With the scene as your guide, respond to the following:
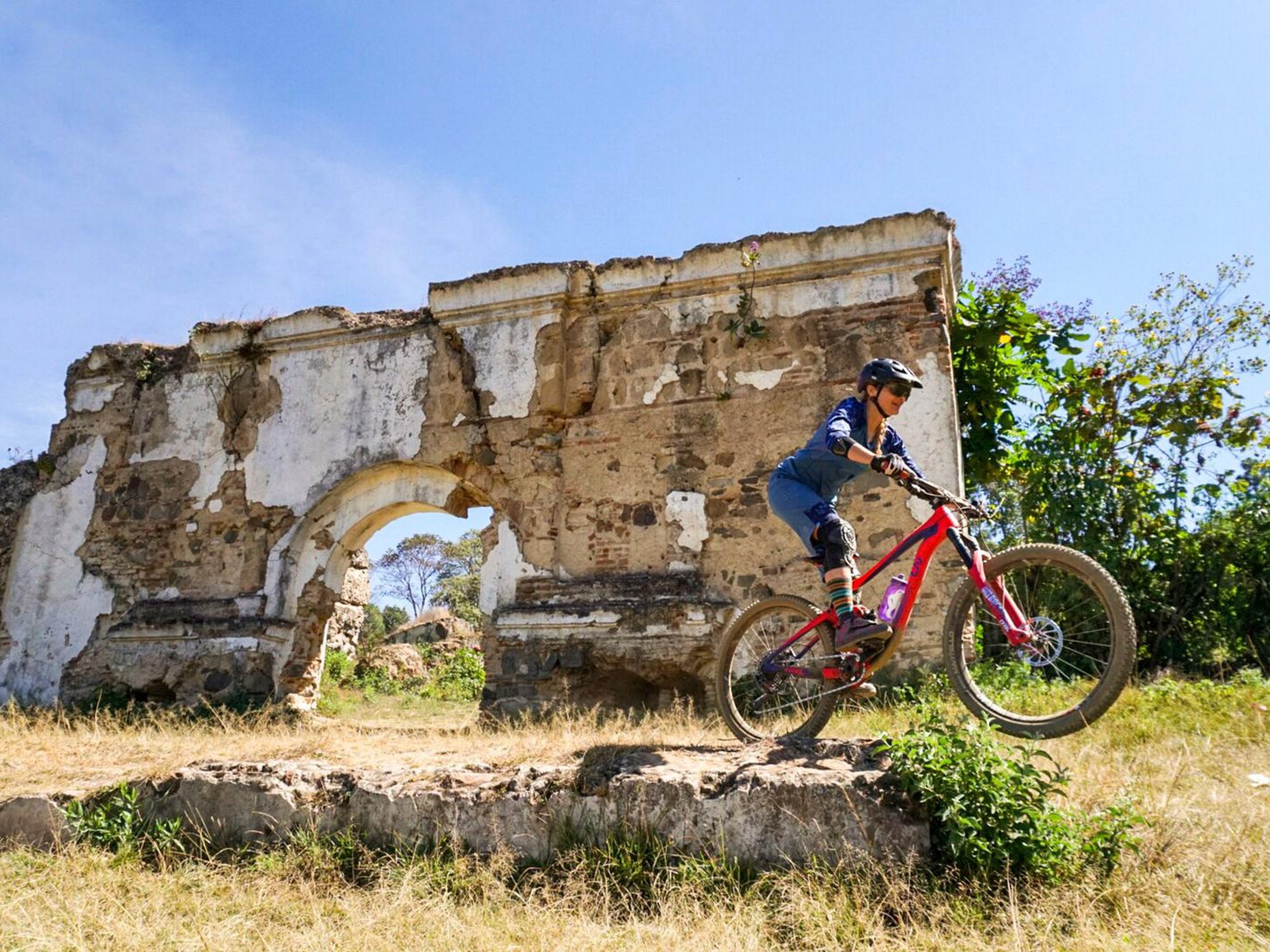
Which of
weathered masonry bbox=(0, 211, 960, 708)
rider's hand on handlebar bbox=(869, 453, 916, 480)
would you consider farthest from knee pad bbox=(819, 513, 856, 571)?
weathered masonry bbox=(0, 211, 960, 708)

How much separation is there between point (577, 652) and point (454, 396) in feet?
8.38

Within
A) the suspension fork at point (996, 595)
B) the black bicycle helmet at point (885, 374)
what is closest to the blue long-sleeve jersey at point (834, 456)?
the black bicycle helmet at point (885, 374)

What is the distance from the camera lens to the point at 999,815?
3.21 m

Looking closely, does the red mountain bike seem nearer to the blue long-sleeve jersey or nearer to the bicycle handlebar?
the bicycle handlebar

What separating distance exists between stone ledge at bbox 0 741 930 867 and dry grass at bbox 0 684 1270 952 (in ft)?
0.48

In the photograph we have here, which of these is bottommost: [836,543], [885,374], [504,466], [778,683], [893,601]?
[778,683]

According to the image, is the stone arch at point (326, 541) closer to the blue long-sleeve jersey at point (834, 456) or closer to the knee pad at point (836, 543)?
the blue long-sleeve jersey at point (834, 456)

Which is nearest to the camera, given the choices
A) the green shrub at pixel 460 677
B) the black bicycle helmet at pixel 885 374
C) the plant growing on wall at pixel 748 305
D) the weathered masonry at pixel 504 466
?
the black bicycle helmet at pixel 885 374

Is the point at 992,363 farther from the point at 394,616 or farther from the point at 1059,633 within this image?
the point at 394,616

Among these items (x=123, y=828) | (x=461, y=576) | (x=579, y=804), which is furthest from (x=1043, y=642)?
(x=461, y=576)

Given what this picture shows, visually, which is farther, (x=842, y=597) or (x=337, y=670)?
(x=337, y=670)

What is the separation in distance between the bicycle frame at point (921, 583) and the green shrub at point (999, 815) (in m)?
0.47

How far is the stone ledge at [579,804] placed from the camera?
344cm

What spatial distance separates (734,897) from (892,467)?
1.79 meters
